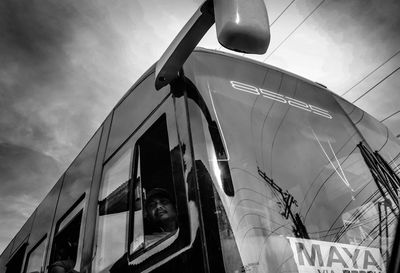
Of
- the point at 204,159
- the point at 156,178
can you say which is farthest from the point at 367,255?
the point at 156,178

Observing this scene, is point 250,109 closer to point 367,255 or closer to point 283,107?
point 283,107

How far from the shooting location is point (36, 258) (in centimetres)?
410

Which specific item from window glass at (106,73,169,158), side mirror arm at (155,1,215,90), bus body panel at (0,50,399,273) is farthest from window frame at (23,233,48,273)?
side mirror arm at (155,1,215,90)

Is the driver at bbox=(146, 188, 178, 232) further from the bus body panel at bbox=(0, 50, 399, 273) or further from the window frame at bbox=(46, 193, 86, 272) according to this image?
the window frame at bbox=(46, 193, 86, 272)

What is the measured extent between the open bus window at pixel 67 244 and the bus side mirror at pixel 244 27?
2.07m

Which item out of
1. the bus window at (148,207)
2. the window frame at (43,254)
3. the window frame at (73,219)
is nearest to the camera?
the bus window at (148,207)

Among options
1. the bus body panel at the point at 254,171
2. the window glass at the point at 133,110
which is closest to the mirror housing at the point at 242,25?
the bus body panel at the point at 254,171

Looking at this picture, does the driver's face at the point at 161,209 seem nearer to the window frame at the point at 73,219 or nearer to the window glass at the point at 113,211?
the window glass at the point at 113,211

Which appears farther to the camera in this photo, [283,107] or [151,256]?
[283,107]

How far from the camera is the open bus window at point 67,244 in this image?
9.26ft

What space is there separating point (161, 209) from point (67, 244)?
1.62 m

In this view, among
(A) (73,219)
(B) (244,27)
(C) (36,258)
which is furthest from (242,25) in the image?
(C) (36,258)

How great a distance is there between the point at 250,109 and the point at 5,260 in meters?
6.35

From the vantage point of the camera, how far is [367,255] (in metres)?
1.67
